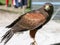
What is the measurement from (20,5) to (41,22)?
646cm

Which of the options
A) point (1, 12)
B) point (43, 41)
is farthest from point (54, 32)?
point (1, 12)

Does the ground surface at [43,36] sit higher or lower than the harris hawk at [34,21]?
lower

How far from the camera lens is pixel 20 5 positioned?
1113 cm

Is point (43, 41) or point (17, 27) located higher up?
point (17, 27)

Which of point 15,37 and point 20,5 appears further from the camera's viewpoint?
point 20,5

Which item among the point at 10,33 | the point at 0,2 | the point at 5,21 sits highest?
the point at 10,33

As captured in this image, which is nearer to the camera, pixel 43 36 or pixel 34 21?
pixel 34 21

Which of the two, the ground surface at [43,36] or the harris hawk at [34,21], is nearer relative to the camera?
the harris hawk at [34,21]

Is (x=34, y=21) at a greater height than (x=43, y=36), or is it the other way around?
(x=34, y=21)

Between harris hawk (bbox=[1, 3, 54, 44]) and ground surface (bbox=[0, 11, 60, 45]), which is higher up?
harris hawk (bbox=[1, 3, 54, 44])

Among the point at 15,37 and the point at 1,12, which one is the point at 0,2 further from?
the point at 15,37

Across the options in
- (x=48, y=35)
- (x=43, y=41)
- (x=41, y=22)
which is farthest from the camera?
(x=48, y=35)

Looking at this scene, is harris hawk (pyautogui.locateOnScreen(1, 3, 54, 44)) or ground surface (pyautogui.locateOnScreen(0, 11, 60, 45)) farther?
ground surface (pyautogui.locateOnScreen(0, 11, 60, 45))

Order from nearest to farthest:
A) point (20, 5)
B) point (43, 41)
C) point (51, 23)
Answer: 1. point (43, 41)
2. point (51, 23)
3. point (20, 5)
